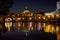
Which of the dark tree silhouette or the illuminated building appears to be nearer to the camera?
the illuminated building

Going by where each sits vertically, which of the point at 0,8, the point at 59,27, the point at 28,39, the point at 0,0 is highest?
the point at 0,0

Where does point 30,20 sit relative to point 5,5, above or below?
below

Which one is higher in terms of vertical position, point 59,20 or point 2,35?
point 59,20

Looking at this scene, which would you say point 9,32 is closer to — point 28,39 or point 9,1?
point 28,39

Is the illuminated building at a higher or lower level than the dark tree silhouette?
lower

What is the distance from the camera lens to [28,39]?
193cm

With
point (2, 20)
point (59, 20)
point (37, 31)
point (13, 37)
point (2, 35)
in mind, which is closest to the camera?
point (59, 20)

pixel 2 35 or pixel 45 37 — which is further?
pixel 2 35

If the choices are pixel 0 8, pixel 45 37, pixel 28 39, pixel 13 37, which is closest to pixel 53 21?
pixel 45 37

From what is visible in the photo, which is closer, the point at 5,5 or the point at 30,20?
the point at 30,20

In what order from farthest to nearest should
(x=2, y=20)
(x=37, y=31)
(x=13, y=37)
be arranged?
(x=37, y=31), (x=13, y=37), (x=2, y=20)

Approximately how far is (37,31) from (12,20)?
82cm

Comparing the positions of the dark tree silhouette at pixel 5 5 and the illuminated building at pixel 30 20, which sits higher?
the dark tree silhouette at pixel 5 5

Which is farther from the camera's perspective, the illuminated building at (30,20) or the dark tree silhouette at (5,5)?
the dark tree silhouette at (5,5)
